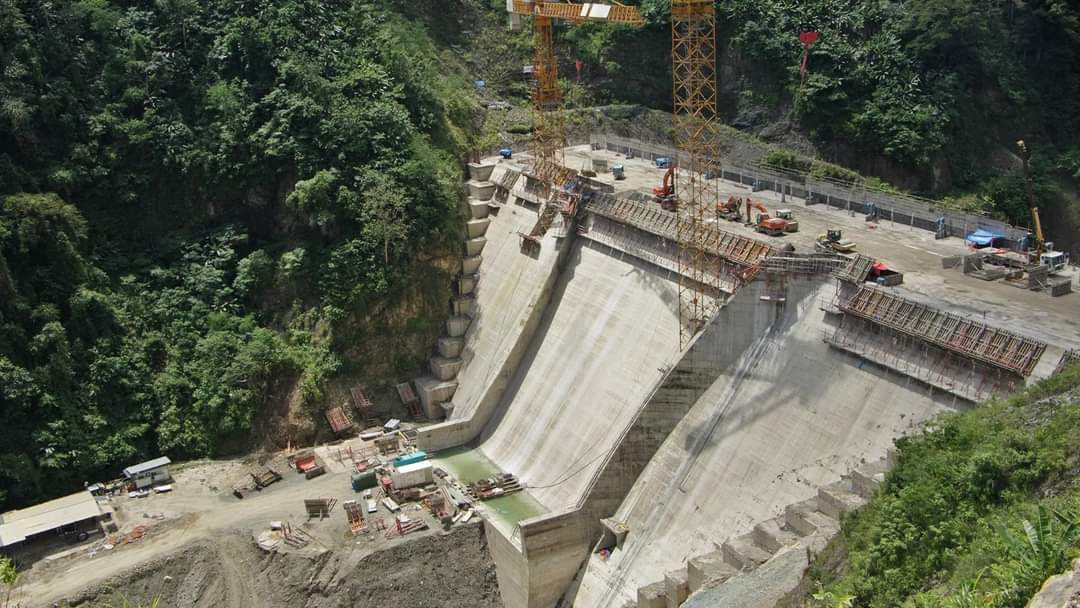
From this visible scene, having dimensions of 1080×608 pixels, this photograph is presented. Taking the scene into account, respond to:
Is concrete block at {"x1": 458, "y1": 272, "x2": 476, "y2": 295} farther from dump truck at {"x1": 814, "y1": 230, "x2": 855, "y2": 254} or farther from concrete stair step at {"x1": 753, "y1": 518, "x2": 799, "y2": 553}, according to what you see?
concrete stair step at {"x1": 753, "y1": 518, "x2": 799, "y2": 553}

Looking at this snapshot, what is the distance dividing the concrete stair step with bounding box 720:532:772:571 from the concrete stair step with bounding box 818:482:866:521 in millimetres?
2556

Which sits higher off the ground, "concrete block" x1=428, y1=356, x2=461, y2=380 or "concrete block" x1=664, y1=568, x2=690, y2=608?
"concrete block" x1=428, y1=356, x2=461, y2=380

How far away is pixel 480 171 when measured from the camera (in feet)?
214

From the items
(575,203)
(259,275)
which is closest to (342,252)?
(259,275)

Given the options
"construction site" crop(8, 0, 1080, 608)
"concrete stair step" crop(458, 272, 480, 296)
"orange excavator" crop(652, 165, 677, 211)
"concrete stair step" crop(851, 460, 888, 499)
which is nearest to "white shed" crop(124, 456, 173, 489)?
"construction site" crop(8, 0, 1080, 608)

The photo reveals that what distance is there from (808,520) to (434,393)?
27.8 m

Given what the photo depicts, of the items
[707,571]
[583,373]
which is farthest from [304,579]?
[707,571]

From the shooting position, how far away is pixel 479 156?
224ft

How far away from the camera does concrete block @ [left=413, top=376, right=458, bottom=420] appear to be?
56219 millimetres

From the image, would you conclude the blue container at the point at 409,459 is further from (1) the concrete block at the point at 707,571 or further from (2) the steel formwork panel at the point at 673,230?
(1) the concrete block at the point at 707,571

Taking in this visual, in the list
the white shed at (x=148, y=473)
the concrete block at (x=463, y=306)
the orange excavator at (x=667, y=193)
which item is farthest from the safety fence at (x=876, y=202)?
the white shed at (x=148, y=473)

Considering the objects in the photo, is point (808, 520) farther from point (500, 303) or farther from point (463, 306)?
point (463, 306)

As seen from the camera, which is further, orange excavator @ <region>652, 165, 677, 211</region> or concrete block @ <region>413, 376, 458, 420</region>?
concrete block @ <region>413, 376, 458, 420</region>

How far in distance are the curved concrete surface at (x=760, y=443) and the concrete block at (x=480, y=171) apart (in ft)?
89.1
